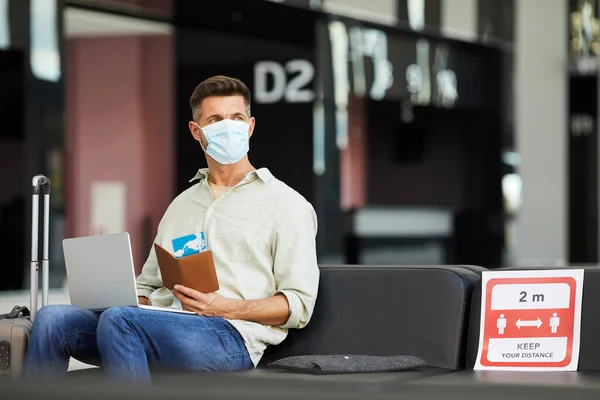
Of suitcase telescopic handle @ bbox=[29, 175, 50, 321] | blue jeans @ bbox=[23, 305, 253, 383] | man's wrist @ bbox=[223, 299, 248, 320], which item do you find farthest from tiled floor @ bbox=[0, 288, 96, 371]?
man's wrist @ bbox=[223, 299, 248, 320]

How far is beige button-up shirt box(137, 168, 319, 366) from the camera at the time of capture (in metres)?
2.71

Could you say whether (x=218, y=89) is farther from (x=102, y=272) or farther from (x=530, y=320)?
(x=530, y=320)

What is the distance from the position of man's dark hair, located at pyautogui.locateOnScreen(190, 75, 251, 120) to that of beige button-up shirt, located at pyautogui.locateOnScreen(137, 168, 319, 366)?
236 millimetres

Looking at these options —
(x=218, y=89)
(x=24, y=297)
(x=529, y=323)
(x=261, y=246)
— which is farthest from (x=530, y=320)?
(x=24, y=297)

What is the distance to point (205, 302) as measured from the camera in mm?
2617

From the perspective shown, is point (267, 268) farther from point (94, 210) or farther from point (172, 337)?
point (94, 210)

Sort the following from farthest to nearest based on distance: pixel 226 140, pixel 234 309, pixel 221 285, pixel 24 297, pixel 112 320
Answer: pixel 24 297 < pixel 226 140 < pixel 221 285 < pixel 234 309 < pixel 112 320

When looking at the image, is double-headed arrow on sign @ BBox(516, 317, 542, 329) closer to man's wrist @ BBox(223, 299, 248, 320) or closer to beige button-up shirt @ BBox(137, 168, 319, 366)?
beige button-up shirt @ BBox(137, 168, 319, 366)

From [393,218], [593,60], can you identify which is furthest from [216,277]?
[593,60]

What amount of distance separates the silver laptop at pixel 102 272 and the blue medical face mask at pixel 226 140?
1.42 feet

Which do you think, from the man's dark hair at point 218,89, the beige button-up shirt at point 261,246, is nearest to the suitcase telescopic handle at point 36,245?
the beige button-up shirt at point 261,246

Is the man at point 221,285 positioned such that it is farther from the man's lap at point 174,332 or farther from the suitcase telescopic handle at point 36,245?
the suitcase telescopic handle at point 36,245

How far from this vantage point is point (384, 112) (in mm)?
12164

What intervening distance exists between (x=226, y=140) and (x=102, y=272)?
0.52 meters
